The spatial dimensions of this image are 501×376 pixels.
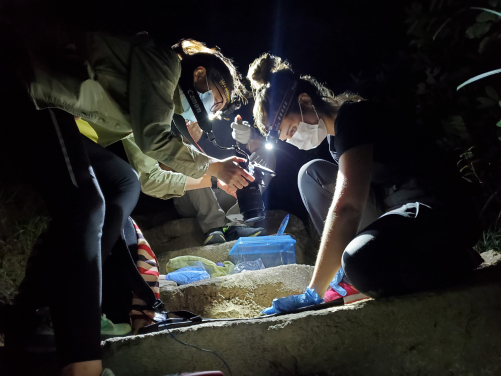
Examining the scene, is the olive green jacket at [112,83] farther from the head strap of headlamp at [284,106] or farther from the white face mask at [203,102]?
the head strap of headlamp at [284,106]

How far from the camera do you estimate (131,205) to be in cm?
148

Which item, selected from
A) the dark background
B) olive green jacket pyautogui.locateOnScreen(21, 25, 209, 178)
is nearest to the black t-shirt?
olive green jacket pyautogui.locateOnScreen(21, 25, 209, 178)

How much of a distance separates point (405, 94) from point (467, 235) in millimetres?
2814

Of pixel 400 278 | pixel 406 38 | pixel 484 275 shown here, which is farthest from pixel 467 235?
pixel 406 38

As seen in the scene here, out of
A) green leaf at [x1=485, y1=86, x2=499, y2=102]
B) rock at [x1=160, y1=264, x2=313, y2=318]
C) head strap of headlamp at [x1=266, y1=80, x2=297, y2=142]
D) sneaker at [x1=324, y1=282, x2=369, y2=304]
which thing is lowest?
rock at [x1=160, y1=264, x2=313, y2=318]

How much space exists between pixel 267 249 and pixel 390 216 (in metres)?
1.70

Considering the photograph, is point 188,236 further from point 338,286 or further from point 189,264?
point 338,286

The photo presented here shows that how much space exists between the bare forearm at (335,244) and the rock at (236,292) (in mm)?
762

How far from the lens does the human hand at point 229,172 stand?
5.39 ft

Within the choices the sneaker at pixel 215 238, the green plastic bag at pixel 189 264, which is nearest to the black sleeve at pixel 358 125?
the green plastic bag at pixel 189 264

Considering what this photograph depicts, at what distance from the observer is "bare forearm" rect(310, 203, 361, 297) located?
1.34 meters

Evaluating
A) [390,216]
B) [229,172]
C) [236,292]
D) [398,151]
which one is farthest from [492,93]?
[236,292]

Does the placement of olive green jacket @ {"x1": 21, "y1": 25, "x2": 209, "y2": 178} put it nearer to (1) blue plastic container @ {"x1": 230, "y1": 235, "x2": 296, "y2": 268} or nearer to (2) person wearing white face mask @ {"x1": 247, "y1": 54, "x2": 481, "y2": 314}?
(2) person wearing white face mask @ {"x1": 247, "y1": 54, "x2": 481, "y2": 314}

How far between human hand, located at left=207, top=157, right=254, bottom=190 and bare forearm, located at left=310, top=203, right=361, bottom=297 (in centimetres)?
50
